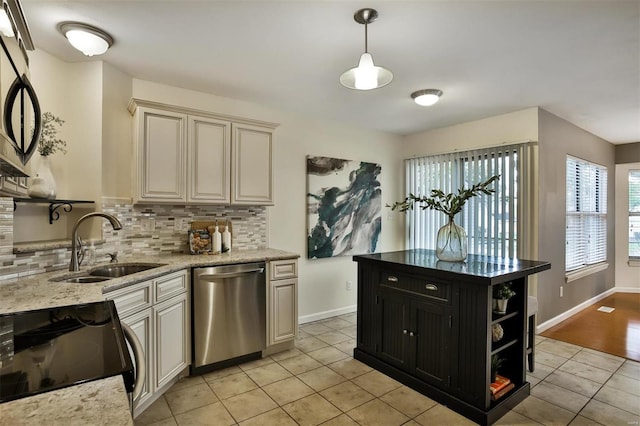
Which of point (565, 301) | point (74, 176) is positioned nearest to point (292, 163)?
point (74, 176)

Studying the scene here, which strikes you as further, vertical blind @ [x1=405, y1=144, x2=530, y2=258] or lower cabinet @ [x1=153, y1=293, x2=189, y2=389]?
vertical blind @ [x1=405, y1=144, x2=530, y2=258]

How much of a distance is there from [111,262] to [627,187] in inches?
292

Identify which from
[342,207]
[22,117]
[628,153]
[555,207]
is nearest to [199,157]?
[22,117]

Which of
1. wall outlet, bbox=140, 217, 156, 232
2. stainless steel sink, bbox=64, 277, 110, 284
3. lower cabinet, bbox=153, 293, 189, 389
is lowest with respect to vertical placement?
lower cabinet, bbox=153, 293, 189, 389

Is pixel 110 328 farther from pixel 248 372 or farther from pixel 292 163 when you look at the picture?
pixel 292 163

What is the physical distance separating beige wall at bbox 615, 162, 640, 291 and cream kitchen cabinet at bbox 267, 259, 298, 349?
5.81 m

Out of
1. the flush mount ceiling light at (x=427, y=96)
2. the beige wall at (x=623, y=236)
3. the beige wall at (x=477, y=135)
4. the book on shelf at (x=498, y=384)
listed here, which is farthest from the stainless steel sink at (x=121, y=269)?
the beige wall at (x=623, y=236)

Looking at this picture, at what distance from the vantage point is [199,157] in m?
2.99

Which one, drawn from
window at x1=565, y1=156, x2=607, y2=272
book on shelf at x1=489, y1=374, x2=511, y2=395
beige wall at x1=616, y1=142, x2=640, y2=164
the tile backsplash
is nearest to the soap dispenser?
the tile backsplash

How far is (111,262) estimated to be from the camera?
2.55m

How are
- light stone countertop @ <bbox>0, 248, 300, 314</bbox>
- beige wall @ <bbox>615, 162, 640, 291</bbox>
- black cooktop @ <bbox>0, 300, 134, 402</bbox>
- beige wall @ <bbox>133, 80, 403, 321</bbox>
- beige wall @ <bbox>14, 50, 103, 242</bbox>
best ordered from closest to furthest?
black cooktop @ <bbox>0, 300, 134, 402</bbox> < light stone countertop @ <bbox>0, 248, 300, 314</bbox> < beige wall @ <bbox>14, 50, 103, 242</bbox> < beige wall @ <bbox>133, 80, 403, 321</bbox> < beige wall @ <bbox>615, 162, 640, 291</bbox>

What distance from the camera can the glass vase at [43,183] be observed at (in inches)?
89.9

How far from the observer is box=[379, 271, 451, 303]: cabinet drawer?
7.62 ft

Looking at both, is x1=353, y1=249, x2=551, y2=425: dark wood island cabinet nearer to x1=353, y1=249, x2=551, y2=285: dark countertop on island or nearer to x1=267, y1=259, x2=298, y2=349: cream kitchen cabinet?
x1=353, y1=249, x2=551, y2=285: dark countertop on island
